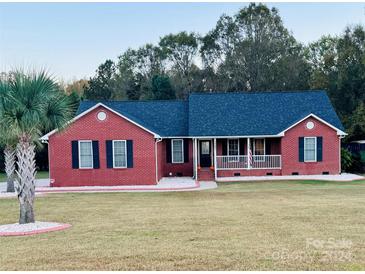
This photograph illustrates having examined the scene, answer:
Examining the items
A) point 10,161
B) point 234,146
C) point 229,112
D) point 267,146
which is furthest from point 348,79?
point 10,161

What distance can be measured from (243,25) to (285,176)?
33812 millimetres

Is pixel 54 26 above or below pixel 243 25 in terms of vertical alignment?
below

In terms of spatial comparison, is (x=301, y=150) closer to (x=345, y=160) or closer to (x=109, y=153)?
(x=345, y=160)

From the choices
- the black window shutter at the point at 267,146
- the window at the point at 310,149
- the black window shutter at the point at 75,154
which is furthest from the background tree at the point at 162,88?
the black window shutter at the point at 75,154

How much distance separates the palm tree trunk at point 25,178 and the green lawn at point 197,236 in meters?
1.13

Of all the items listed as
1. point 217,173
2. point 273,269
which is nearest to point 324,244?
point 273,269

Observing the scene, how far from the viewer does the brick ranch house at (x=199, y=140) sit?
26.4 metres

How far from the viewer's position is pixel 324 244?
9.09 meters

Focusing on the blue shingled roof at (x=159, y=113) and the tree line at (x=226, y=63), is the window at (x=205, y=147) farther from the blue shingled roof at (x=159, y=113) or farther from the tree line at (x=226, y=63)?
the tree line at (x=226, y=63)

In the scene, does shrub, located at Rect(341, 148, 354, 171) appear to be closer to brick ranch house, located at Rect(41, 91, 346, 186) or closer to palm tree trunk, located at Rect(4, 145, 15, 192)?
brick ranch house, located at Rect(41, 91, 346, 186)

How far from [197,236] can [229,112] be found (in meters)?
22.9

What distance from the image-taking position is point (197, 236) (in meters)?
10.3

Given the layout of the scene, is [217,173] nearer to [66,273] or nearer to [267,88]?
[66,273]

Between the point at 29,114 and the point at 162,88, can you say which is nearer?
the point at 29,114
